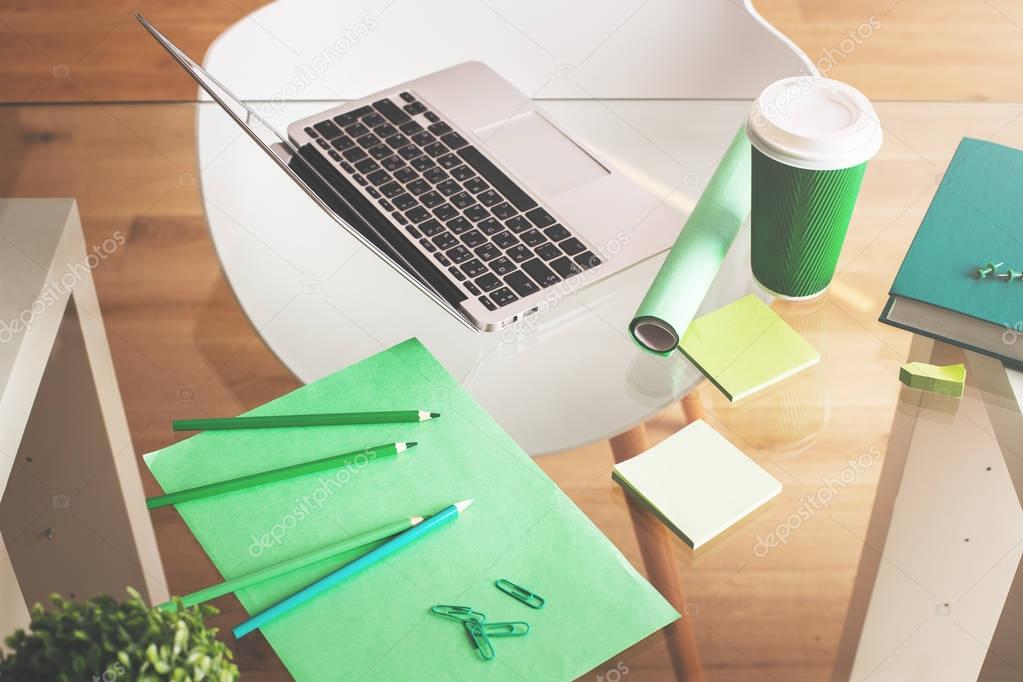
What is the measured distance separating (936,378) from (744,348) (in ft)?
0.53

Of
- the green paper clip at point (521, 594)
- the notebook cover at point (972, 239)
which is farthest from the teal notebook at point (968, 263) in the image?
the green paper clip at point (521, 594)

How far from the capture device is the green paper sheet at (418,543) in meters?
0.69

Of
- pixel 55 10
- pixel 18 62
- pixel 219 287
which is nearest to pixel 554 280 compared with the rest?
pixel 219 287

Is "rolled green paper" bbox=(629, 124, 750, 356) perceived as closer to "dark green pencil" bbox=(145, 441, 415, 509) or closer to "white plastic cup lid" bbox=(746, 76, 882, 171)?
"white plastic cup lid" bbox=(746, 76, 882, 171)

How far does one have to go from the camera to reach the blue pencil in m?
0.69

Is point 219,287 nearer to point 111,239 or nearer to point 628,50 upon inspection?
point 111,239

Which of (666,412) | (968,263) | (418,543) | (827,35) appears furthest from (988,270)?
(827,35)

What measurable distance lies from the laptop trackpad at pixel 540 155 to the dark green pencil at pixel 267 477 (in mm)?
338

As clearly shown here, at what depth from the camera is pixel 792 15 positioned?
244 cm

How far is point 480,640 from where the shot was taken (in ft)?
2.26

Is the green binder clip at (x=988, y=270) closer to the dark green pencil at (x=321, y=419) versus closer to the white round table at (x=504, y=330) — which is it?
the white round table at (x=504, y=330)

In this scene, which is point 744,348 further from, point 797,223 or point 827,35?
point 827,35

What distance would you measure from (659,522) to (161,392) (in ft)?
1.41

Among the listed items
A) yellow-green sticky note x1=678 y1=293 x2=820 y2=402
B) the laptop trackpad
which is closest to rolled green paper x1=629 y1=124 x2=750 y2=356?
yellow-green sticky note x1=678 y1=293 x2=820 y2=402
